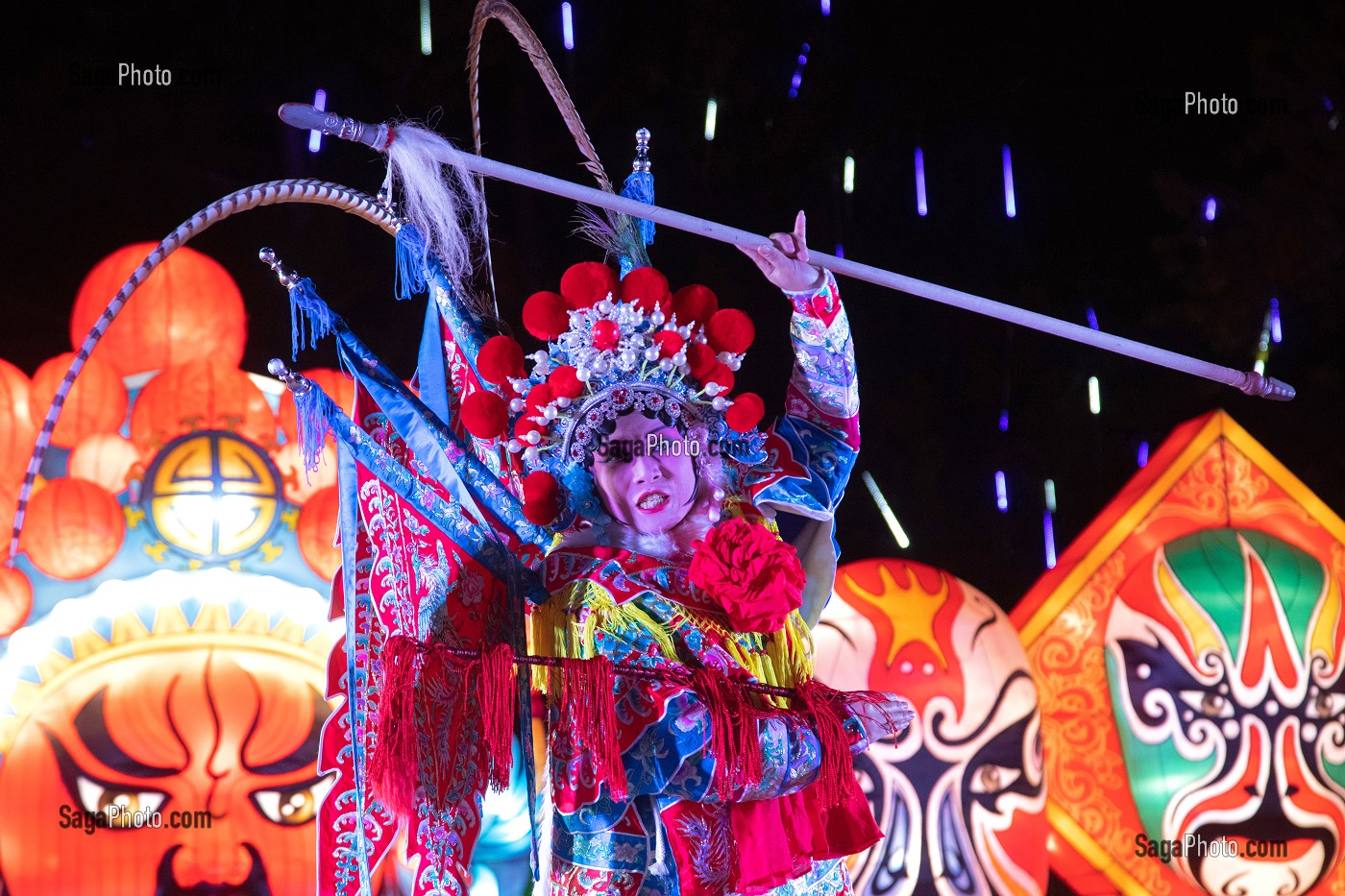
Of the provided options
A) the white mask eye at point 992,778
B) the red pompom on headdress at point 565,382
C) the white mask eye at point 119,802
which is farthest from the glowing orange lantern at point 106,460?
the white mask eye at point 992,778

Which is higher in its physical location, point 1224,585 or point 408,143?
point 408,143

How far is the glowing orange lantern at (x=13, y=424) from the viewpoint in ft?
9.94

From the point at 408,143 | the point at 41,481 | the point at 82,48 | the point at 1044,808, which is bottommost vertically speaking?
the point at 1044,808

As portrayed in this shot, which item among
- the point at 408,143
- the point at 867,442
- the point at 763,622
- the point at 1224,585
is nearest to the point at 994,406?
the point at 867,442

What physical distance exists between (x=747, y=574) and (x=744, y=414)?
34 centimetres

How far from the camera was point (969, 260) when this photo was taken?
3.98 metres

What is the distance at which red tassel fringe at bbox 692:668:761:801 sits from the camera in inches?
82.0

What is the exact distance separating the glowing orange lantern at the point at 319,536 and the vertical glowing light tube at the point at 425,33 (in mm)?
1154

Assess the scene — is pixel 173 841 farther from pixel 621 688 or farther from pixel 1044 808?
pixel 1044 808

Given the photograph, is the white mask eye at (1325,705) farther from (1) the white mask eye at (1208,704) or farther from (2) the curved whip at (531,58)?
(2) the curved whip at (531,58)

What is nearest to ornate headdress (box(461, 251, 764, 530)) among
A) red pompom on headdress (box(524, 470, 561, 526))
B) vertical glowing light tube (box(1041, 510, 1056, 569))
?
red pompom on headdress (box(524, 470, 561, 526))

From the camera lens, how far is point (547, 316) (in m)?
2.41

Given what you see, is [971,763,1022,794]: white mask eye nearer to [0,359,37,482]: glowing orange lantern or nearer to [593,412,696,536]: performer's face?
[593,412,696,536]: performer's face

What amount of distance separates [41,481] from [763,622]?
5.39 ft
